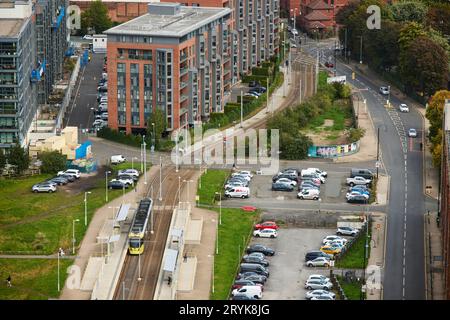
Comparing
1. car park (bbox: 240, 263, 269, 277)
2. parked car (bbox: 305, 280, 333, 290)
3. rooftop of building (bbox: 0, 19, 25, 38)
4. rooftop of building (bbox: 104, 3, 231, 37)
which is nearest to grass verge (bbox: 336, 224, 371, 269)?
parked car (bbox: 305, 280, 333, 290)

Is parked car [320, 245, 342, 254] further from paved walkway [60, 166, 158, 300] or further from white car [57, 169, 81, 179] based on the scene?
white car [57, 169, 81, 179]

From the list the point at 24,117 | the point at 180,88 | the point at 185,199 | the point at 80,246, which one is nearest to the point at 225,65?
the point at 180,88

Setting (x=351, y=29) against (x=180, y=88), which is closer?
(x=180, y=88)

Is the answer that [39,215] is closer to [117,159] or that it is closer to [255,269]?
[117,159]

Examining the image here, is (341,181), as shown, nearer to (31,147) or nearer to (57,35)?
(31,147)

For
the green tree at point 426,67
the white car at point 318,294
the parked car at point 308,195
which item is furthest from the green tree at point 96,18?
the white car at point 318,294

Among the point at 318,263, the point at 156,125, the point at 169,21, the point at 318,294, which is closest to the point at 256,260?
the point at 318,263
